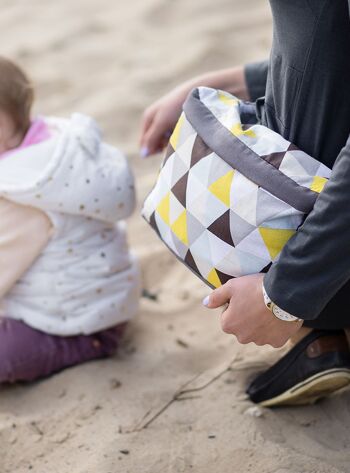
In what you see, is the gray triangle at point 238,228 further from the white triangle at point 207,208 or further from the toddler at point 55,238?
the toddler at point 55,238

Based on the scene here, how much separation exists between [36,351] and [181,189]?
0.61 m

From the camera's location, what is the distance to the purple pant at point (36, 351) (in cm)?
190

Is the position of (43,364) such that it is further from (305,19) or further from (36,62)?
(36,62)

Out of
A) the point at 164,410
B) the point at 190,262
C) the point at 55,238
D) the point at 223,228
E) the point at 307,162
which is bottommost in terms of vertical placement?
the point at 164,410

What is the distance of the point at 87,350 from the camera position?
1.97 metres

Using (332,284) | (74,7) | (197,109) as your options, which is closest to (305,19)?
(197,109)

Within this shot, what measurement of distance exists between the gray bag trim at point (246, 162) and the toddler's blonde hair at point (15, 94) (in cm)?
50

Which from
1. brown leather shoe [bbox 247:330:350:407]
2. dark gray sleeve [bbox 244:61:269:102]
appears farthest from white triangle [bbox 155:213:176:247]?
dark gray sleeve [bbox 244:61:269:102]

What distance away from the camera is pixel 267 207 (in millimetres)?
1401

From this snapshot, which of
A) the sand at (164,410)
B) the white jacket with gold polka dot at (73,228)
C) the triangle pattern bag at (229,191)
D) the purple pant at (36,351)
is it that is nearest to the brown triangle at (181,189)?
the triangle pattern bag at (229,191)

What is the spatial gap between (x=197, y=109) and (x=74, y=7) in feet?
8.90

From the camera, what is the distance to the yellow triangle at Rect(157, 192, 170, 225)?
1.58m

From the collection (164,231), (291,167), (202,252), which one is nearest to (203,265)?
(202,252)

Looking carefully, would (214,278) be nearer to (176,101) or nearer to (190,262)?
(190,262)
